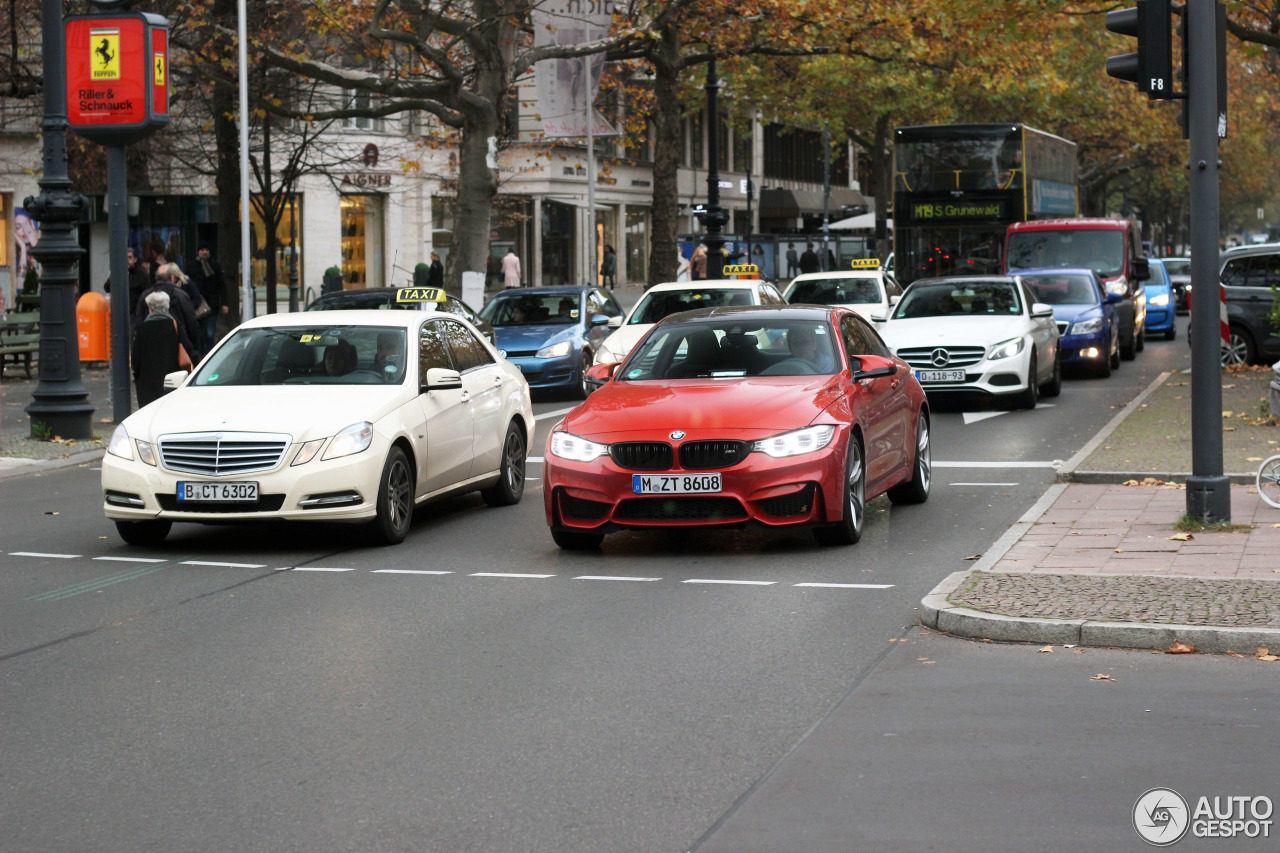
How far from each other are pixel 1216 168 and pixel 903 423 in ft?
9.19

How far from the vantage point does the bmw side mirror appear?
38.6ft

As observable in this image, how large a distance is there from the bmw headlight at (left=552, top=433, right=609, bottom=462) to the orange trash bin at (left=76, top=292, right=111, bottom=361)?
16.6 m

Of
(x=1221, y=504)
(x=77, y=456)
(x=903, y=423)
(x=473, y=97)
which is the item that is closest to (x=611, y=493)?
(x=903, y=423)

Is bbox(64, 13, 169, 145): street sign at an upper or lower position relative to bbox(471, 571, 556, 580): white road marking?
upper

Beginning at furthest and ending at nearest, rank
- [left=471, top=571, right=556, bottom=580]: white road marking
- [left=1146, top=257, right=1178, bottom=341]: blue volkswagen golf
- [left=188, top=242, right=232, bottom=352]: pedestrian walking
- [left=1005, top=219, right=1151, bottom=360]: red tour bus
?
[left=1146, top=257, right=1178, bottom=341]: blue volkswagen golf < [left=1005, top=219, right=1151, bottom=360]: red tour bus < [left=188, top=242, right=232, bottom=352]: pedestrian walking < [left=471, top=571, right=556, bottom=580]: white road marking

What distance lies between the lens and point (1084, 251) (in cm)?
2983

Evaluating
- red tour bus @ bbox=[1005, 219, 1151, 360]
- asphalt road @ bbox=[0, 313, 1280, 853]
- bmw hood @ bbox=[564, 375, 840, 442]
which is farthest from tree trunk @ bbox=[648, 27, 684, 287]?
bmw hood @ bbox=[564, 375, 840, 442]

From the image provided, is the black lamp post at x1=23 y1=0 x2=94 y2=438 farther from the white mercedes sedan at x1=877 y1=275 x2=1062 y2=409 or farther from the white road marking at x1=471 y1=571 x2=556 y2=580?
the white road marking at x1=471 y1=571 x2=556 y2=580

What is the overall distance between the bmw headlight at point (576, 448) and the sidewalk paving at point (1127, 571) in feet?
7.68

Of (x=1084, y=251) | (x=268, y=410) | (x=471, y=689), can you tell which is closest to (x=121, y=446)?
(x=268, y=410)

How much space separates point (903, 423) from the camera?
1230cm

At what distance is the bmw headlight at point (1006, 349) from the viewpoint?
20531 millimetres

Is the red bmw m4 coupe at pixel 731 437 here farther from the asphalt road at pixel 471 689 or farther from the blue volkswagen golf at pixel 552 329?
the blue volkswagen golf at pixel 552 329

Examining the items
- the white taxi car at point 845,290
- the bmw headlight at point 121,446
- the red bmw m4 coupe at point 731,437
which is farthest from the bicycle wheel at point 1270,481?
the white taxi car at point 845,290
